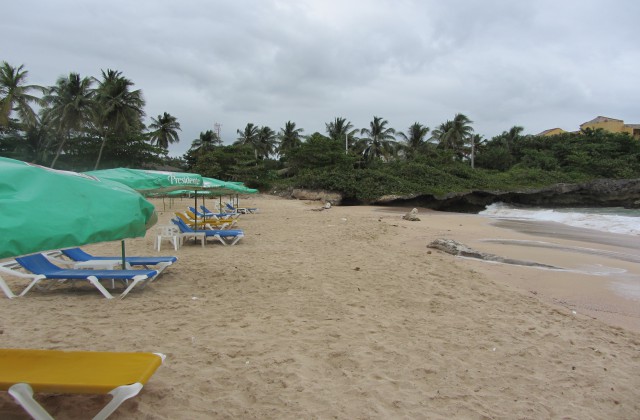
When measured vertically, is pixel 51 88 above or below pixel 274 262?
above

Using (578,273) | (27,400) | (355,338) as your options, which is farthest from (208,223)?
(27,400)

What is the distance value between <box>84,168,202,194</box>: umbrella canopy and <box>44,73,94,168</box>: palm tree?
30.3 meters

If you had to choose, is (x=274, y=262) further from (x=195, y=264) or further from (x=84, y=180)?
(x=84, y=180)

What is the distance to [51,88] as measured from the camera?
33.7m

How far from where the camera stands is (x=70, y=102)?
33.0m

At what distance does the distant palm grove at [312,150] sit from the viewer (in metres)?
34.0

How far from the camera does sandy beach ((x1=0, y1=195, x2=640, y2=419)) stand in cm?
308

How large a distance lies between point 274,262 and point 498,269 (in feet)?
15.5

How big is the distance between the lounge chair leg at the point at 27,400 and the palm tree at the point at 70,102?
3632 centimetres

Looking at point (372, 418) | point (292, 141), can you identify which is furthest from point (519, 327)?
point (292, 141)

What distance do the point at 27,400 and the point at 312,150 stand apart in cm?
4276

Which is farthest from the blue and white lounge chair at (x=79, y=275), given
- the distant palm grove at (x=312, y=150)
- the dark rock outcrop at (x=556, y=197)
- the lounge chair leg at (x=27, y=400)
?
the dark rock outcrop at (x=556, y=197)

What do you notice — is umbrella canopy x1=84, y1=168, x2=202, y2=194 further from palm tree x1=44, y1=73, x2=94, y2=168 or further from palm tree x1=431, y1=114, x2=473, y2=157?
palm tree x1=431, y1=114, x2=473, y2=157

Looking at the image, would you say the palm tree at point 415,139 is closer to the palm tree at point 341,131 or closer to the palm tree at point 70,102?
the palm tree at point 341,131
